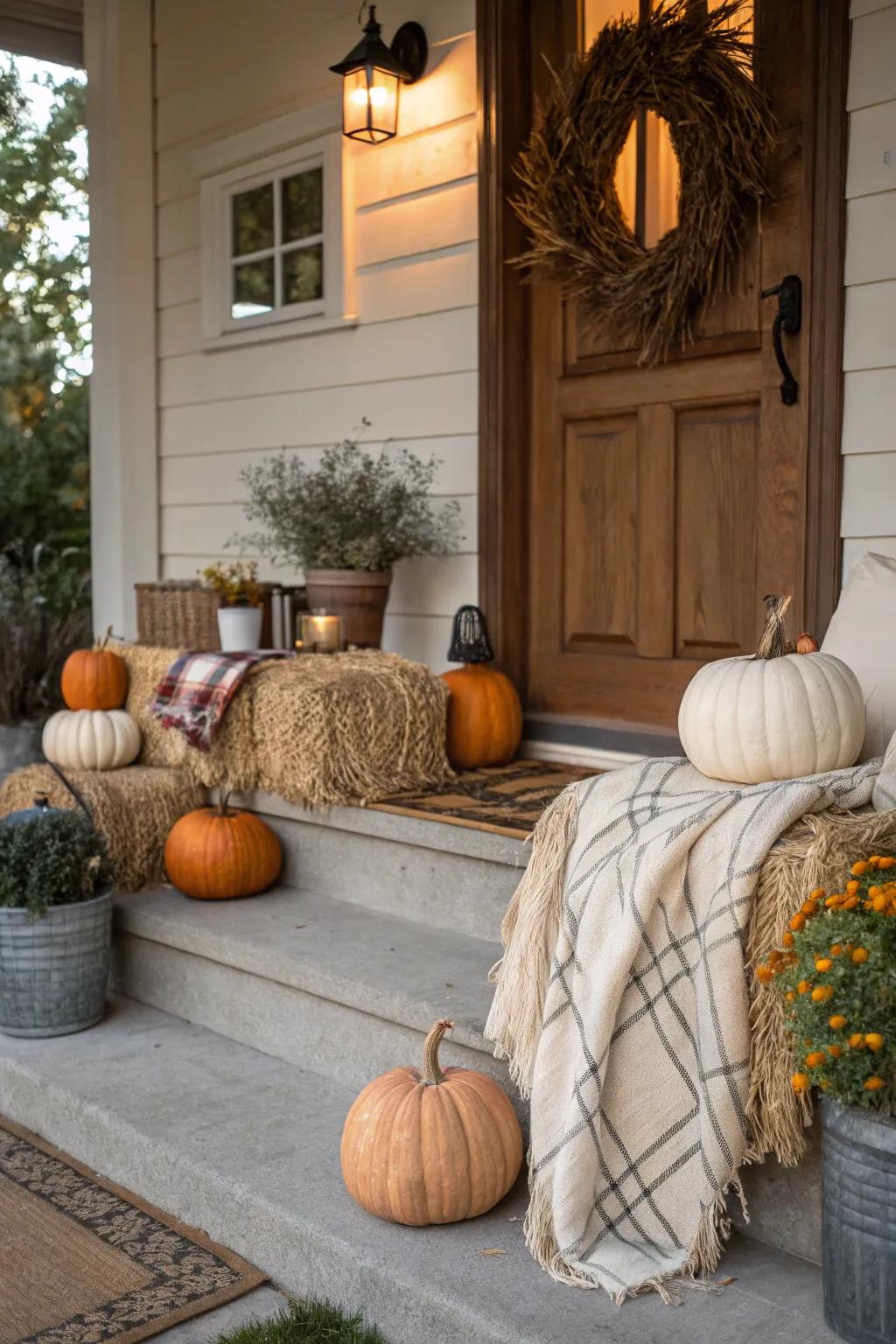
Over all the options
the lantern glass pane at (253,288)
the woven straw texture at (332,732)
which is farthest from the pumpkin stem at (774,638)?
the lantern glass pane at (253,288)

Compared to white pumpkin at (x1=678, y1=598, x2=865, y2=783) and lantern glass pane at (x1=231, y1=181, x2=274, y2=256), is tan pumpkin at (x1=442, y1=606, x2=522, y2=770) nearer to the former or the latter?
white pumpkin at (x1=678, y1=598, x2=865, y2=783)

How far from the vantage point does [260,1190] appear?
2.15m

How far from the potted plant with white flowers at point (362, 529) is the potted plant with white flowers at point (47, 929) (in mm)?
1137

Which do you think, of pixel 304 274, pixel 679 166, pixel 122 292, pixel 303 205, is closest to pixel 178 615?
pixel 304 274

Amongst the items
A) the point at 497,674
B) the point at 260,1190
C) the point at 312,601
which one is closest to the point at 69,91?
the point at 312,601

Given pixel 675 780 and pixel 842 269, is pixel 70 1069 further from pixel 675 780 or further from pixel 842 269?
pixel 842 269

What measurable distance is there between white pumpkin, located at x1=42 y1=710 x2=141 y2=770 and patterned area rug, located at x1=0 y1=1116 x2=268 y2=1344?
1.42 meters

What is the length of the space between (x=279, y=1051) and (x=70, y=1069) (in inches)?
17.4

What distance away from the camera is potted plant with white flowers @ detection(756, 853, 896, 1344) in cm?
161

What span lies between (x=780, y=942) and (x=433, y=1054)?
60cm

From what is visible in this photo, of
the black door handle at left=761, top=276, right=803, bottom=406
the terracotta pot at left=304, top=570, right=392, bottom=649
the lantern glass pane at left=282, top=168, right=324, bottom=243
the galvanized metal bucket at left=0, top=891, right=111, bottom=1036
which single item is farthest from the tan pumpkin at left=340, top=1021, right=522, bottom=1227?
the lantern glass pane at left=282, top=168, right=324, bottom=243

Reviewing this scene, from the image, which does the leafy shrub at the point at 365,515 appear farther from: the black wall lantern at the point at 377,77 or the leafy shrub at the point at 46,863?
the leafy shrub at the point at 46,863

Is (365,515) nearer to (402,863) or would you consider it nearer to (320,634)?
(320,634)

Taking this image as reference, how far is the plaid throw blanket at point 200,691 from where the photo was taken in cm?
341
